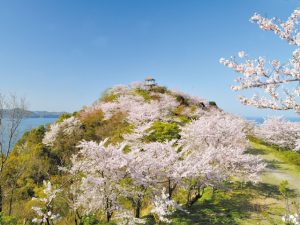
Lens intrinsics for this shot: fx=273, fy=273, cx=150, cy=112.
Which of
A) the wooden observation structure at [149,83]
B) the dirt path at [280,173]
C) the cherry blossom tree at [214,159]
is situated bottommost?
the dirt path at [280,173]

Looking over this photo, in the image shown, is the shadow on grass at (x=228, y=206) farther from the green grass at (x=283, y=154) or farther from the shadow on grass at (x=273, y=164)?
the green grass at (x=283, y=154)

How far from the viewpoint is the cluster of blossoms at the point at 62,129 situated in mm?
35969

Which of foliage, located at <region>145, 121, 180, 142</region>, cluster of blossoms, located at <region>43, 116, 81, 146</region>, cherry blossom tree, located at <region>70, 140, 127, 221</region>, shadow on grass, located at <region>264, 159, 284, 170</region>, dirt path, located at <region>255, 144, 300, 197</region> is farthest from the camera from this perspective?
cluster of blossoms, located at <region>43, 116, 81, 146</region>

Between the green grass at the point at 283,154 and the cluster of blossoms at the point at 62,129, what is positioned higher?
the cluster of blossoms at the point at 62,129

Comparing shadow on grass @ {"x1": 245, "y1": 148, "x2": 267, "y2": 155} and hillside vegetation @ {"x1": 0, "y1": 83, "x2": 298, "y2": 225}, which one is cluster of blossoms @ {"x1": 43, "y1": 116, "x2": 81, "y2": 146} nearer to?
hillside vegetation @ {"x1": 0, "y1": 83, "x2": 298, "y2": 225}

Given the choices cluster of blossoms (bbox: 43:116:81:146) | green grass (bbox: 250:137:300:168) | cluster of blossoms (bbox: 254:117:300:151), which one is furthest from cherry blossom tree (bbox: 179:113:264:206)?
cluster of blossoms (bbox: 43:116:81:146)

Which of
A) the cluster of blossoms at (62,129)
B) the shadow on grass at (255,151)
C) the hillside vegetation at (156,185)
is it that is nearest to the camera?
the hillside vegetation at (156,185)

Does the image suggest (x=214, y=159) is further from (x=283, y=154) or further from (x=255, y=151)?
(x=255, y=151)

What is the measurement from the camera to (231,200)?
16.1 m

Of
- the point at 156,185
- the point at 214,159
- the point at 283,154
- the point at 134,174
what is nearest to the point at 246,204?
the point at 214,159

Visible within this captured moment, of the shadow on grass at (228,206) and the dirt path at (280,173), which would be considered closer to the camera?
the shadow on grass at (228,206)

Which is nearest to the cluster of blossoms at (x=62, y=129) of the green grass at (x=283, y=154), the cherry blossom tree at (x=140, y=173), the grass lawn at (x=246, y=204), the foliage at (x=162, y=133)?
the foliage at (x=162, y=133)

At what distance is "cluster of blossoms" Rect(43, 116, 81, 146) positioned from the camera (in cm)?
3597

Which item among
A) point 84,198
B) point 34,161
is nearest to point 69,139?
point 34,161
